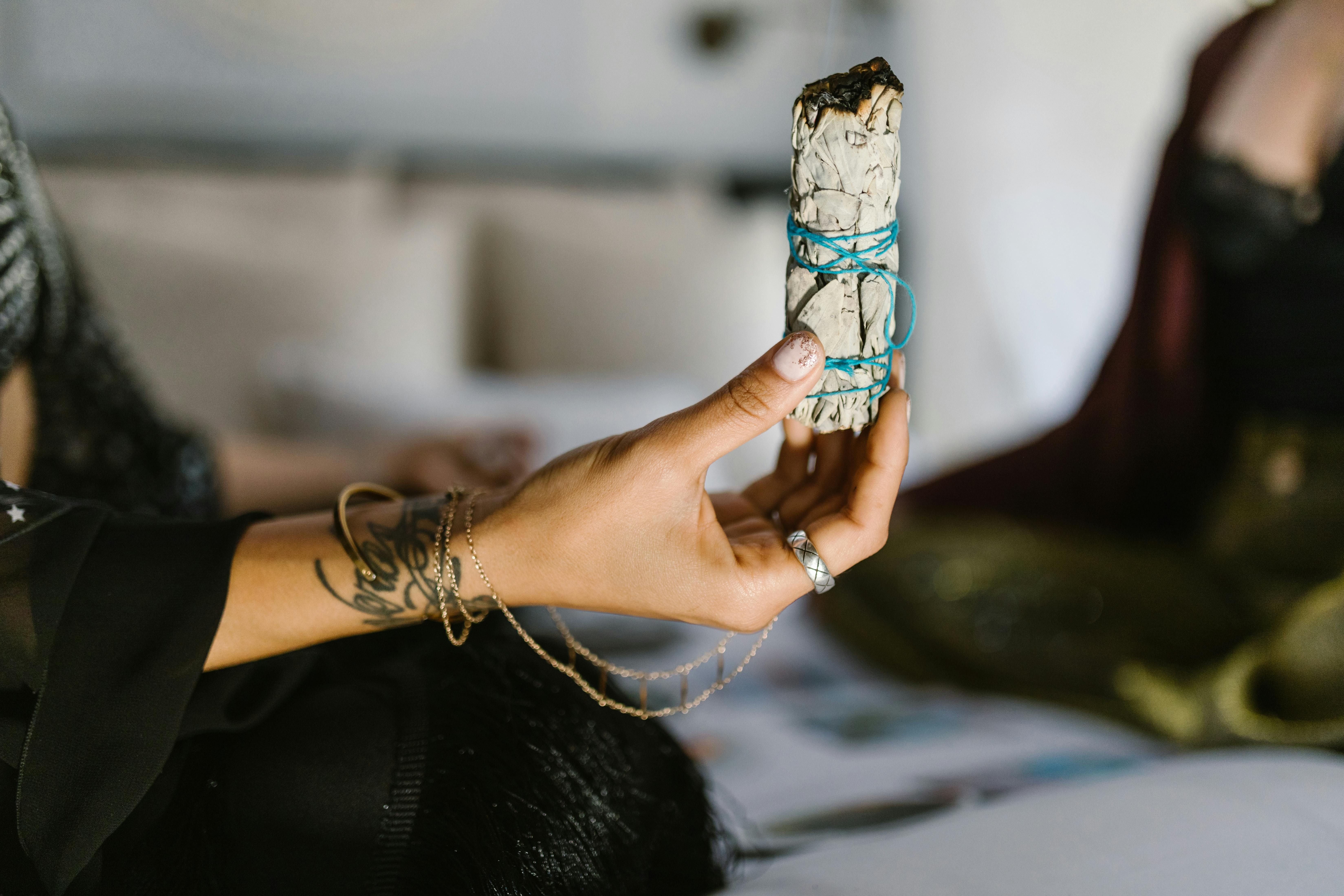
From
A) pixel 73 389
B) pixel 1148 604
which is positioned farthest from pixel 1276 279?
pixel 73 389

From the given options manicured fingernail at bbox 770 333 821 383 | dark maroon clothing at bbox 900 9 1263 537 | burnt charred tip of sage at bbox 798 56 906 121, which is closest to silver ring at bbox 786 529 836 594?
manicured fingernail at bbox 770 333 821 383

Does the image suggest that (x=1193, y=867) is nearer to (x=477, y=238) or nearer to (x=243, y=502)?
(x=243, y=502)

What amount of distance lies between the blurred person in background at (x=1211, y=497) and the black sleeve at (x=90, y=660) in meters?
0.92

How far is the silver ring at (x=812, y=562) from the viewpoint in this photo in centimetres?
50

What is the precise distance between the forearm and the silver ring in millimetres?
192

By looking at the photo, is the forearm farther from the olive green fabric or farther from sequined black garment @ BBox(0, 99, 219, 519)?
the olive green fabric

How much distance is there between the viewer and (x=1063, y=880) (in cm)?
47

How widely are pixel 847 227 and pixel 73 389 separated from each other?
0.78 meters

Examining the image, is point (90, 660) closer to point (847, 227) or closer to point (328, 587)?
point (328, 587)

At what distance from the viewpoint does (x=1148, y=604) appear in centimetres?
107

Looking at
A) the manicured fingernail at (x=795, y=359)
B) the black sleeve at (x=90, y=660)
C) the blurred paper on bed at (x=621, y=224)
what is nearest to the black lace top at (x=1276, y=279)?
the blurred paper on bed at (x=621, y=224)

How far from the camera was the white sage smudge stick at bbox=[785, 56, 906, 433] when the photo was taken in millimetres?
469

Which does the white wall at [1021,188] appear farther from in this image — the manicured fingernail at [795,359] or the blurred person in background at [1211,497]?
the manicured fingernail at [795,359]

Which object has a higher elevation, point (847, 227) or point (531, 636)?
point (847, 227)
